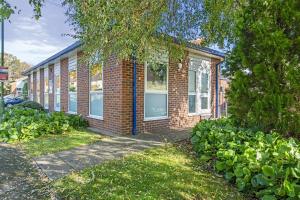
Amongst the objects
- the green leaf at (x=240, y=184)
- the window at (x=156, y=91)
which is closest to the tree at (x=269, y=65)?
the green leaf at (x=240, y=184)

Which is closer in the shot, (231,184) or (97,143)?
(231,184)

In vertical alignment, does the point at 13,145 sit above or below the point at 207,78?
below

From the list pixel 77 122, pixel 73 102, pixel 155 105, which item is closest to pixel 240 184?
pixel 155 105

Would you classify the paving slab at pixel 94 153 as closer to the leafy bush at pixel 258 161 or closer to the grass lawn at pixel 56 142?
the grass lawn at pixel 56 142

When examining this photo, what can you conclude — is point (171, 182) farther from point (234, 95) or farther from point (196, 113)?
point (196, 113)

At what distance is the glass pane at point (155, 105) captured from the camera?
929 centimetres

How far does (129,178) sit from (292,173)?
92.6 inches

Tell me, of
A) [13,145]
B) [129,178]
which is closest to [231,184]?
[129,178]

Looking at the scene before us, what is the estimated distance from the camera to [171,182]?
4.26 metres

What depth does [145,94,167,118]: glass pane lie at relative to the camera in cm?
929

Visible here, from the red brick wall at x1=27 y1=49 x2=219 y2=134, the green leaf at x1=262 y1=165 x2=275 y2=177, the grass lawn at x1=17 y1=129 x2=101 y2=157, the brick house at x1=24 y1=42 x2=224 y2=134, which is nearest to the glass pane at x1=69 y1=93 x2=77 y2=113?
the brick house at x1=24 y1=42 x2=224 y2=134

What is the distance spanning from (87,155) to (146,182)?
88.5 inches

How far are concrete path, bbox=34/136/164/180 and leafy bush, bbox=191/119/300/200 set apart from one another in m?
1.86

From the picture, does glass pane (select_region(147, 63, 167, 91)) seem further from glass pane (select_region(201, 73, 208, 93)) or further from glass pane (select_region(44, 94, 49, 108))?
glass pane (select_region(44, 94, 49, 108))
